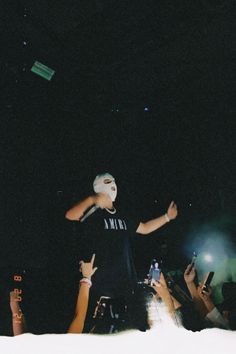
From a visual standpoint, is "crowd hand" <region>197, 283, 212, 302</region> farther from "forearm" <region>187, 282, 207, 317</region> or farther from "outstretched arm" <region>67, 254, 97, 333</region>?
"outstretched arm" <region>67, 254, 97, 333</region>

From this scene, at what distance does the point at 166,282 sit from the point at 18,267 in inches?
65.4

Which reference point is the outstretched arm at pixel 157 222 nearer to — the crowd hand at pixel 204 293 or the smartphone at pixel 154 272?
the smartphone at pixel 154 272

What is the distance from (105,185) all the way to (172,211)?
1.03m

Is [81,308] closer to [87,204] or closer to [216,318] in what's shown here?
[87,204]

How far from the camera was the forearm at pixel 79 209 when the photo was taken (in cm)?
359

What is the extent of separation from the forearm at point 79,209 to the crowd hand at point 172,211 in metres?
1.08

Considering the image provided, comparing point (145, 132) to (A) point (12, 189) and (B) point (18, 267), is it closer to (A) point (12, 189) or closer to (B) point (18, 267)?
(A) point (12, 189)

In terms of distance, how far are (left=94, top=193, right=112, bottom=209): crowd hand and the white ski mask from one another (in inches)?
1.5

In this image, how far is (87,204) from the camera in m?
3.64

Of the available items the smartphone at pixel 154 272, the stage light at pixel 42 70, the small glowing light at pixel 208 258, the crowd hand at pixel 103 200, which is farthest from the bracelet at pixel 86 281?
the stage light at pixel 42 70

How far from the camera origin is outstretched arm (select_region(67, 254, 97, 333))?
10.6ft

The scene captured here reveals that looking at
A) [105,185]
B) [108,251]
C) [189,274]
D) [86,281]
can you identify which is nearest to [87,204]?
[105,185]

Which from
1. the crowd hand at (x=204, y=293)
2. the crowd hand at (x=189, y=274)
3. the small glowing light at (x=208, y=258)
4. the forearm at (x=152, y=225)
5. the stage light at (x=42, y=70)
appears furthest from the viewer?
the small glowing light at (x=208, y=258)

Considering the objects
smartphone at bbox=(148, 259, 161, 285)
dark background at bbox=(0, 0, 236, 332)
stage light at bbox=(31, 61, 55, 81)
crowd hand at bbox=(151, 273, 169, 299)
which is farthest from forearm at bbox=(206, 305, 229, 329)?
stage light at bbox=(31, 61, 55, 81)
